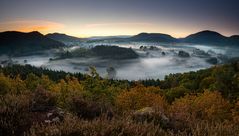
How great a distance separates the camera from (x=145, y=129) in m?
5.96

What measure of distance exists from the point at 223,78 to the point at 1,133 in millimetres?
96639

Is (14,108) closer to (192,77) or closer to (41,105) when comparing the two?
(41,105)

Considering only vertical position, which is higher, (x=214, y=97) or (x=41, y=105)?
(x=41, y=105)

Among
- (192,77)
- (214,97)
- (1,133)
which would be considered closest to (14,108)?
(1,133)

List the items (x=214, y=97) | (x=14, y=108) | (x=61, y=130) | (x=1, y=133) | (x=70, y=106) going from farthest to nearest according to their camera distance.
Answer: (x=214, y=97), (x=70, y=106), (x=14, y=108), (x=1, y=133), (x=61, y=130)

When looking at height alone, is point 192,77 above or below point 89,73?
below

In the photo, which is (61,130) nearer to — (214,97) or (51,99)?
(51,99)

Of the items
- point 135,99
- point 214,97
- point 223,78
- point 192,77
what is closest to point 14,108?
point 135,99

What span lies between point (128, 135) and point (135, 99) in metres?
50.0

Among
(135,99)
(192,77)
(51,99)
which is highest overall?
(51,99)

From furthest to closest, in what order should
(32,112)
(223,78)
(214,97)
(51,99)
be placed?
(223,78)
(214,97)
(51,99)
(32,112)

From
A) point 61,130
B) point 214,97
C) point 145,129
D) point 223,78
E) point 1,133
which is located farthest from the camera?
point 223,78

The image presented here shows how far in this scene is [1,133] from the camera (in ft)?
21.2

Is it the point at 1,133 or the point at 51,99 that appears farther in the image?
the point at 51,99
